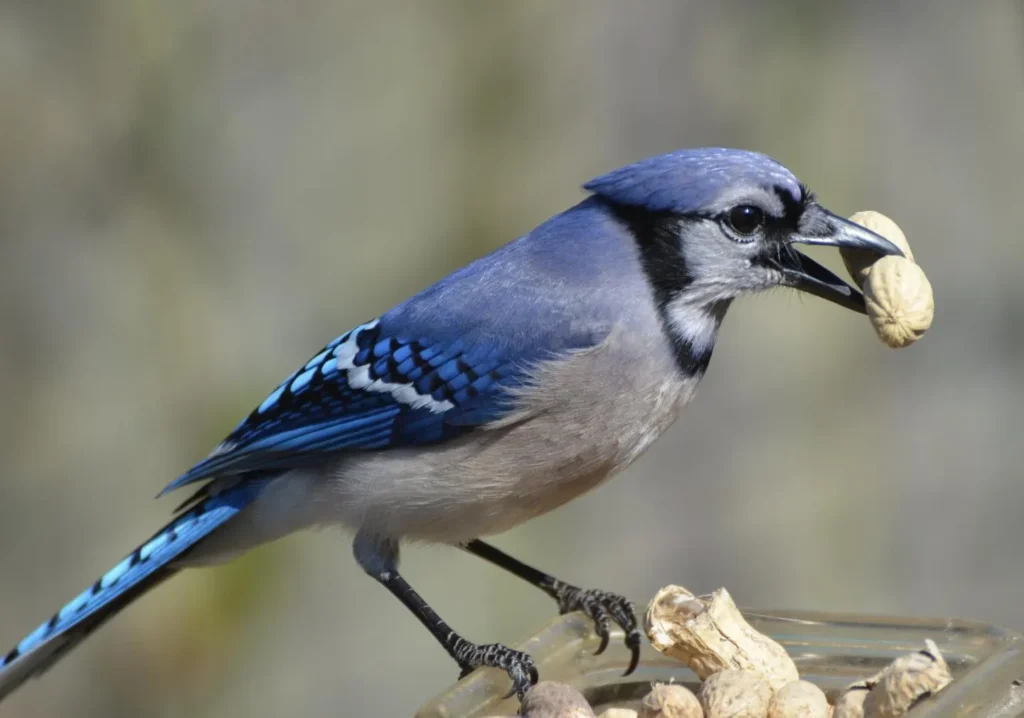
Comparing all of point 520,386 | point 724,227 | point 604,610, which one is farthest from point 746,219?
point 604,610

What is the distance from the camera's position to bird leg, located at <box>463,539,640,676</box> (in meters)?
1.73

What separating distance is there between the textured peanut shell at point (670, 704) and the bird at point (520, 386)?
239 millimetres

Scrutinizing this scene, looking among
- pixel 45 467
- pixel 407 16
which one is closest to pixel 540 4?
pixel 407 16

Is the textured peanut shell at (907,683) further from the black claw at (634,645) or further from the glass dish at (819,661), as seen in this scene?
the black claw at (634,645)

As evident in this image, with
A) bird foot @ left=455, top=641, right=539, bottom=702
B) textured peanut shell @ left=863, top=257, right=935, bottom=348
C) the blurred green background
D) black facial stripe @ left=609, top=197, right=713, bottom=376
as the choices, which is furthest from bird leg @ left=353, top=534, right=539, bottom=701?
the blurred green background

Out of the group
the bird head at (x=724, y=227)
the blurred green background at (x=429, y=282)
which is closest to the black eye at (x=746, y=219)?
the bird head at (x=724, y=227)

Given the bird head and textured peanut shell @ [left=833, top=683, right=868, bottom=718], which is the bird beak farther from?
textured peanut shell @ [left=833, top=683, right=868, bottom=718]

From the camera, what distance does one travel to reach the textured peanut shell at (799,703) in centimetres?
138

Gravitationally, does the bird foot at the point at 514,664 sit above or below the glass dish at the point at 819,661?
above

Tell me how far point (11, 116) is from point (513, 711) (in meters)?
2.22

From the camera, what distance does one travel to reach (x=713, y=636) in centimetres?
151

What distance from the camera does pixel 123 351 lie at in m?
3.24

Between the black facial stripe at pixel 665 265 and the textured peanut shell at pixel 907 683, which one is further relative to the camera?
the black facial stripe at pixel 665 265

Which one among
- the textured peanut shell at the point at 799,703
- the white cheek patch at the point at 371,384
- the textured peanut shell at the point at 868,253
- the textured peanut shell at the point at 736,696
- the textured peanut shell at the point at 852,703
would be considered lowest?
the textured peanut shell at the point at 852,703
